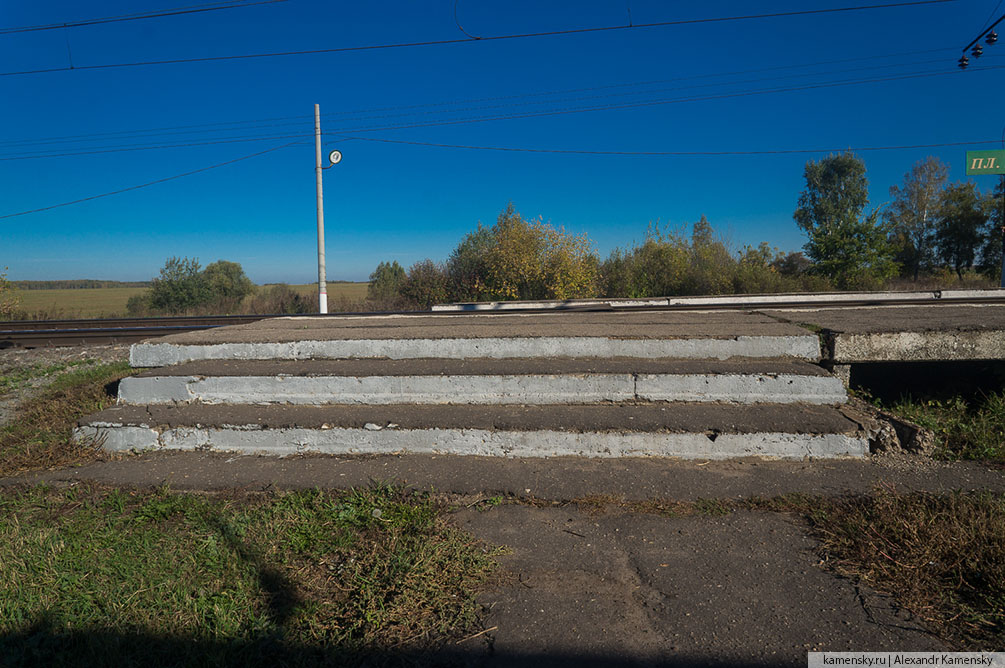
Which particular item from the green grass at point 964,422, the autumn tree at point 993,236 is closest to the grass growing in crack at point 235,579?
the green grass at point 964,422

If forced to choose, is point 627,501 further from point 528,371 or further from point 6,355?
point 6,355

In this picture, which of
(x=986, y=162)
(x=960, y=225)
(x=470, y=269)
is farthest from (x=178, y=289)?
(x=960, y=225)

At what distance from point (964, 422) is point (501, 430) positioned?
4.42m

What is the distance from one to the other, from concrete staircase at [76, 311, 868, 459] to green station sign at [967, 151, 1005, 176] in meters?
19.8

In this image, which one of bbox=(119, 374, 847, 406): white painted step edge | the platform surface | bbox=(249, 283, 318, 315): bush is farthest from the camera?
bbox=(249, 283, 318, 315): bush

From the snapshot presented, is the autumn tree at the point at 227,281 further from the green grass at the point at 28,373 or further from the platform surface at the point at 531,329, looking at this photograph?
the platform surface at the point at 531,329

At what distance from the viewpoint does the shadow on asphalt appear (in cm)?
234

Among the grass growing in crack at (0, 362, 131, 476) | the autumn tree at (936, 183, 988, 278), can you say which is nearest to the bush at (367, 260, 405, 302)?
A: the grass growing in crack at (0, 362, 131, 476)

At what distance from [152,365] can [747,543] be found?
20.3ft

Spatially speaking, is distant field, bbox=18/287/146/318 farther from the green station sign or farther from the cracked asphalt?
the green station sign

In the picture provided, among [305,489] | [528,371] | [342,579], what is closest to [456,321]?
[528,371]

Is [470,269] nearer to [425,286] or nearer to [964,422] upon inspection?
[425,286]

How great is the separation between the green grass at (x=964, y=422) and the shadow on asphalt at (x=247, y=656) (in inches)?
140

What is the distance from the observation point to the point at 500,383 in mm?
5188
